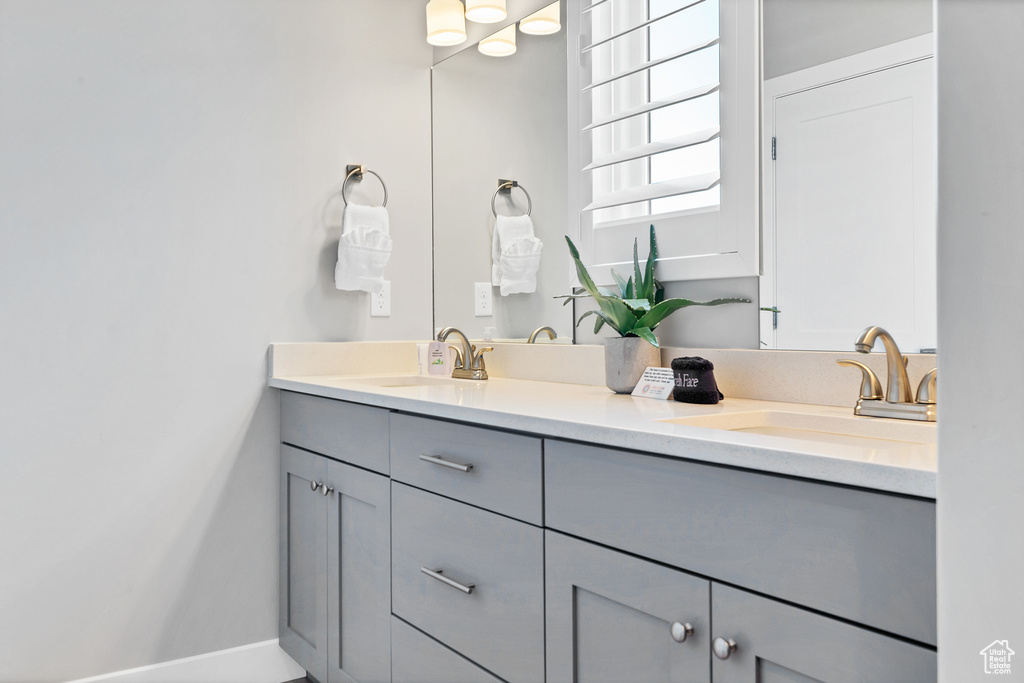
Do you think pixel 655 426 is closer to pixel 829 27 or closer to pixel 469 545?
pixel 469 545

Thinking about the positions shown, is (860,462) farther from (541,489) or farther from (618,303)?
(618,303)

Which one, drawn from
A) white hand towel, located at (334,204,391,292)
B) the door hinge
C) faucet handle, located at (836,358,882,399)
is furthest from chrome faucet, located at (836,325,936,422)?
white hand towel, located at (334,204,391,292)

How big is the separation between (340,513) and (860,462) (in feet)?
4.48

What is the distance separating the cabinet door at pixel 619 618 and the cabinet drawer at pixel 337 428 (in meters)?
0.61

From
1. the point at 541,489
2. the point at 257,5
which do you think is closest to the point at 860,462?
the point at 541,489

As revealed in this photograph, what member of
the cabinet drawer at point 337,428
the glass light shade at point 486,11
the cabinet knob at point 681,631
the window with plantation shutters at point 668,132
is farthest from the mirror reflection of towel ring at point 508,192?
the cabinet knob at point 681,631

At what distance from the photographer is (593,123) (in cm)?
188

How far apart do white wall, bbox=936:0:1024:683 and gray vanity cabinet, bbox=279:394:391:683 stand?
129 centimetres

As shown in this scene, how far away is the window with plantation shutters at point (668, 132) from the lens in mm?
1542

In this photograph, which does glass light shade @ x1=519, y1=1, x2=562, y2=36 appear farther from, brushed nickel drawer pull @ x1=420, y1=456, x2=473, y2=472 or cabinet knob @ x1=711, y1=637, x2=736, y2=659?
cabinet knob @ x1=711, y1=637, x2=736, y2=659

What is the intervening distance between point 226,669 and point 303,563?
386 mm

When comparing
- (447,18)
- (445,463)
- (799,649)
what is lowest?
(799,649)

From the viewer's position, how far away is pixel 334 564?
1.85 metres
